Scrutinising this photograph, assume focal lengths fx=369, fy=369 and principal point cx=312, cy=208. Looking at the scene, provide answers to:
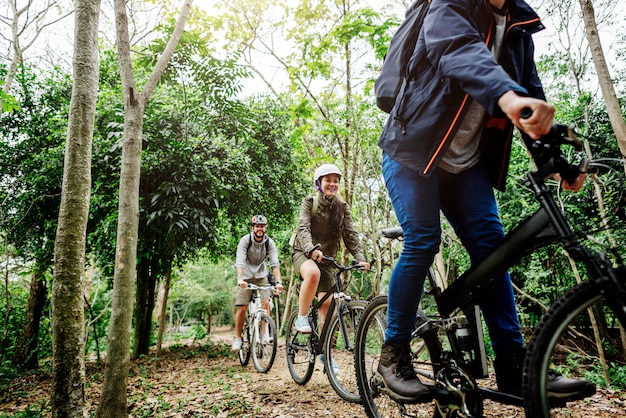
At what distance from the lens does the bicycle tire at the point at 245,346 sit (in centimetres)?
659

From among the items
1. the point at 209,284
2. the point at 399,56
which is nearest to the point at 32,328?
the point at 399,56

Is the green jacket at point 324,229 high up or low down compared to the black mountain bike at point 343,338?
up

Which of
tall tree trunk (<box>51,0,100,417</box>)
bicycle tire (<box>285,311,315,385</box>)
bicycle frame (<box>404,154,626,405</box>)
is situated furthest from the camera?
bicycle tire (<box>285,311,315,385</box>)

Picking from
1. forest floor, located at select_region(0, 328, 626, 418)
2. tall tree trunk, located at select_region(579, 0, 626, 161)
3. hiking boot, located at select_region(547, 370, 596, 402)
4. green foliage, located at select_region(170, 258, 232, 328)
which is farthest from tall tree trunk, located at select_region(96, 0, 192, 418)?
green foliage, located at select_region(170, 258, 232, 328)

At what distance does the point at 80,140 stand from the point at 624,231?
22.0 feet

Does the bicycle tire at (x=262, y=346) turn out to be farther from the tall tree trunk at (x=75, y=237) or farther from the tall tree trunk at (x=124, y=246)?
the tall tree trunk at (x=75, y=237)

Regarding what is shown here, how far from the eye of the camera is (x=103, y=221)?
24.7ft

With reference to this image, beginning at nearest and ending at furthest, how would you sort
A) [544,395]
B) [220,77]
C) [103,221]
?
[544,395] → [220,77] → [103,221]

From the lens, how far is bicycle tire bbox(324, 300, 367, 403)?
346 centimetres

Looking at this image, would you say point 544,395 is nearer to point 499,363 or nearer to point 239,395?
point 499,363

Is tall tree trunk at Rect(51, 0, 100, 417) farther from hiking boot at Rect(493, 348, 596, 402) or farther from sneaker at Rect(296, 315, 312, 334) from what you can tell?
hiking boot at Rect(493, 348, 596, 402)

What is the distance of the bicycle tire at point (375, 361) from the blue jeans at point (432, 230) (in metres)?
0.22

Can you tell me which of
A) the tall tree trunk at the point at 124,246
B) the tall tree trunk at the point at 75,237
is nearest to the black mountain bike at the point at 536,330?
the tall tree trunk at the point at 75,237

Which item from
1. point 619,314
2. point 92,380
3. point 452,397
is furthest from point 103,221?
point 619,314
